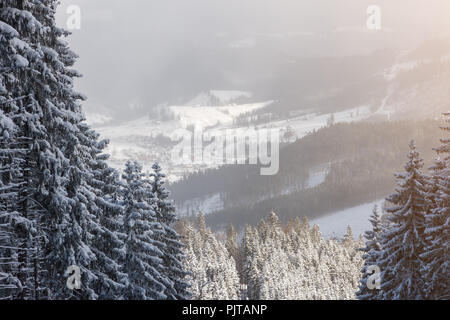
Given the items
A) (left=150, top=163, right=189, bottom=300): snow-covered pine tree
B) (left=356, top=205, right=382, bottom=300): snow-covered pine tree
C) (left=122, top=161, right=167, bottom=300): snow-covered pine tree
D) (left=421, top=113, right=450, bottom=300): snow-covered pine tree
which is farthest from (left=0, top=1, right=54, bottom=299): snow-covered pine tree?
(left=356, top=205, right=382, bottom=300): snow-covered pine tree

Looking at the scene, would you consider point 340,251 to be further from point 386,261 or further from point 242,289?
point 386,261

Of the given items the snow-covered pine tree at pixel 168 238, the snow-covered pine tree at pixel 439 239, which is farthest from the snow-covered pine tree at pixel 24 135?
the snow-covered pine tree at pixel 439 239

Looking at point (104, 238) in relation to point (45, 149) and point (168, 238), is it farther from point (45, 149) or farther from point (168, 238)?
point (168, 238)

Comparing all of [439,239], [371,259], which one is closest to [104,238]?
[439,239]

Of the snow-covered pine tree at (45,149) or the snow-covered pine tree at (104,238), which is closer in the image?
the snow-covered pine tree at (45,149)

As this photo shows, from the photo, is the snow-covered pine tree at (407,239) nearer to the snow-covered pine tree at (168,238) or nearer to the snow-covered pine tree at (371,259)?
the snow-covered pine tree at (371,259)

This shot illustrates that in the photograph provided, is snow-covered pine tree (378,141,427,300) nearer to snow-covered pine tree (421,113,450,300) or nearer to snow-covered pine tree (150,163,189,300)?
snow-covered pine tree (421,113,450,300)
